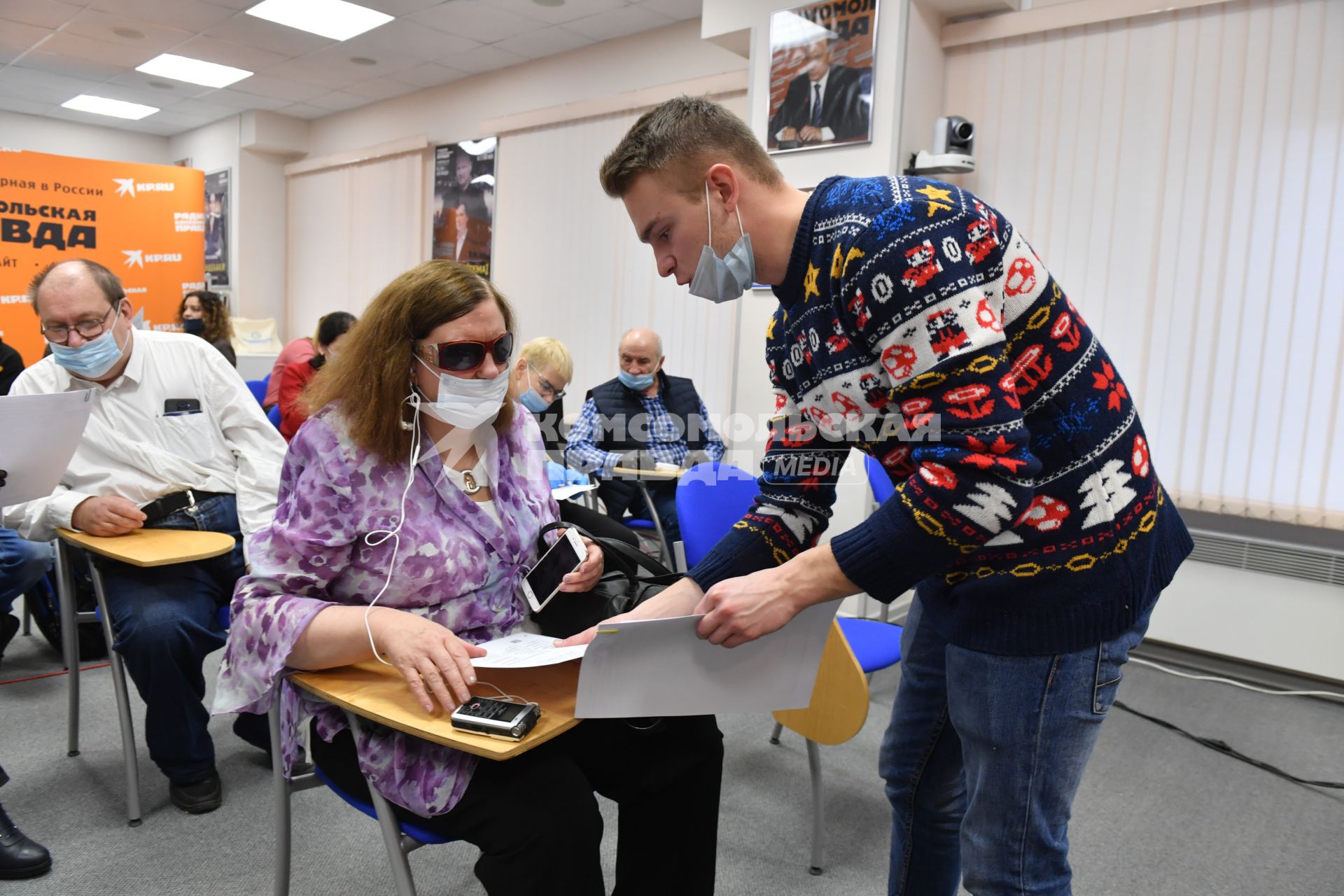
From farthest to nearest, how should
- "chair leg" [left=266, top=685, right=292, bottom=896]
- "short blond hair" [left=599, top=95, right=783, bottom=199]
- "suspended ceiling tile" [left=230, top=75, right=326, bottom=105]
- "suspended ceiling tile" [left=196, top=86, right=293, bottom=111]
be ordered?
"suspended ceiling tile" [left=196, top=86, right=293, bottom=111]
"suspended ceiling tile" [left=230, top=75, right=326, bottom=105]
"chair leg" [left=266, top=685, right=292, bottom=896]
"short blond hair" [left=599, top=95, right=783, bottom=199]

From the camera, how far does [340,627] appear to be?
1.29 m

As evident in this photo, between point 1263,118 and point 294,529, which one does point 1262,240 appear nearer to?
point 1263,118

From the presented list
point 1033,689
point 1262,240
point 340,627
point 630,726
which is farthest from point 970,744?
point 1262,240

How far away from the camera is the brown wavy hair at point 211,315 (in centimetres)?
670

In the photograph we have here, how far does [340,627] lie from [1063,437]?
3.46ft

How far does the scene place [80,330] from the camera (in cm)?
244

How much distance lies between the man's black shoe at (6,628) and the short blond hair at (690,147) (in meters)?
3.00

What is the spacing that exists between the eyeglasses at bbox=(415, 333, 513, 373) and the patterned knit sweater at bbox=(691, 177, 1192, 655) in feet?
2.06

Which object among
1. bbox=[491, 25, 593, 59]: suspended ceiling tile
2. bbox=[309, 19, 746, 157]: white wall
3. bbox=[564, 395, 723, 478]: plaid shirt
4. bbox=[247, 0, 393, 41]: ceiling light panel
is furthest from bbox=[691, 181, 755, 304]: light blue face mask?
bbox=[247, 0, 393, 41]: ceiling light panel

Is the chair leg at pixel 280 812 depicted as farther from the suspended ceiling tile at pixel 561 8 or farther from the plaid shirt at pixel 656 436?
the suspended ceiling tile at pixel 561 8

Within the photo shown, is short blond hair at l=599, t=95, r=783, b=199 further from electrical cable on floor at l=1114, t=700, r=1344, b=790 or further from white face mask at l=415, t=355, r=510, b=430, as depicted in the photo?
electrical cable on floor at l=1114, t=700, r=1344, b=790

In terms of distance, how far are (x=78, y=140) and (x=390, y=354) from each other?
425 inches

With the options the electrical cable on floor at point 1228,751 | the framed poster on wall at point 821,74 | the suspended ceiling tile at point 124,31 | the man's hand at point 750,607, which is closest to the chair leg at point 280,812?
the man's hand at point 750,607

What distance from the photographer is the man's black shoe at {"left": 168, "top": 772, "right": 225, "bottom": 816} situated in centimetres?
226
